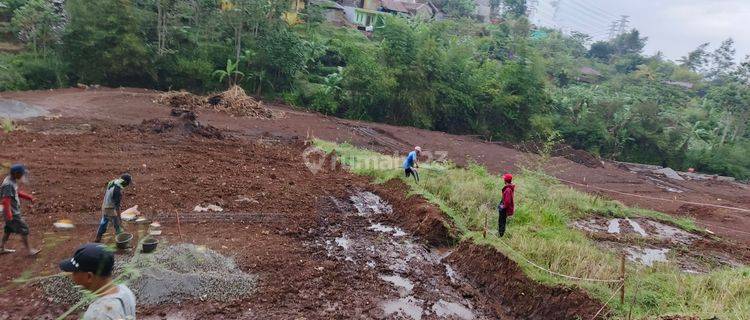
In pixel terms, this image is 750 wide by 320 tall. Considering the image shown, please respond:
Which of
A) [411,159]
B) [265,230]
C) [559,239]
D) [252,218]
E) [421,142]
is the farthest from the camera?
[421,142]

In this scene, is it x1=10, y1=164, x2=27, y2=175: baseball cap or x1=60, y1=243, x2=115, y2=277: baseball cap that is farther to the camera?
x1=10, y1=164, x2=27, y2=175: baseball cap

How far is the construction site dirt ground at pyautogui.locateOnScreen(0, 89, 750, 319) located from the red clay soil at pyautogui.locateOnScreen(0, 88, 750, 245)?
0.19 meters

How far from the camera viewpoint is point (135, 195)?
32.0ft

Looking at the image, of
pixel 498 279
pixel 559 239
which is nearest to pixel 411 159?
pixel 559 239

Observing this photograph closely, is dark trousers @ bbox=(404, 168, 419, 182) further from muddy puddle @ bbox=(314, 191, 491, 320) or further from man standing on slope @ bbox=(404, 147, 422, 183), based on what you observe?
muddy puddle @ bbox=(314, 191, 491, 320)

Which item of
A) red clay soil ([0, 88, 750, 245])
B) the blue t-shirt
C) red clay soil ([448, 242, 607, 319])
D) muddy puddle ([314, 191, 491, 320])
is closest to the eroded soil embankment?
red clay soil ([448, 242, 607, 319])

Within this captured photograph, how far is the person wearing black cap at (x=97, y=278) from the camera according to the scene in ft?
9.98

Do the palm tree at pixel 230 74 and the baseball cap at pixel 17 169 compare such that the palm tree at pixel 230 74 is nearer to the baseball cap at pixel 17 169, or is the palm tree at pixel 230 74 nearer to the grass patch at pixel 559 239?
the grass patch at pixel 559 239

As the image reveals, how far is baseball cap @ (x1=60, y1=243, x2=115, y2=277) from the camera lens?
3045 millimetres

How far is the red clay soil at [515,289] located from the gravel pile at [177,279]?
411cm

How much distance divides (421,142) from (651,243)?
42.5 feet

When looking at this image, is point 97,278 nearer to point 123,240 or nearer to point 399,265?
point 123,240

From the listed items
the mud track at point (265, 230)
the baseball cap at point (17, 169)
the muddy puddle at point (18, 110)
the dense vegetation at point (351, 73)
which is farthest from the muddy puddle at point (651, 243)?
the muddy puddle at point (18, 110)

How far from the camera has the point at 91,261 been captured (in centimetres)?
304
